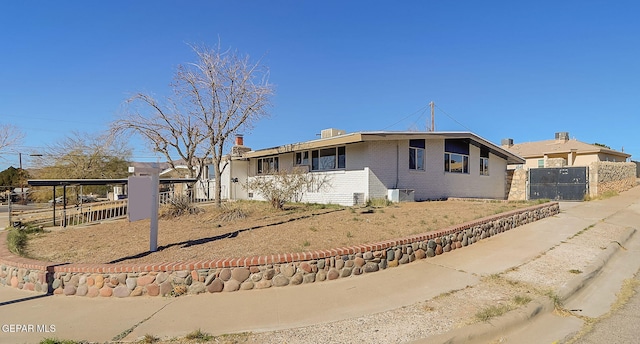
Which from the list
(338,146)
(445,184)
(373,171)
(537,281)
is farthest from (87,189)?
(537,281)

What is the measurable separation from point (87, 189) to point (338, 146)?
2546 cm

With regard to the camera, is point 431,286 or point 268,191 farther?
point 268,191

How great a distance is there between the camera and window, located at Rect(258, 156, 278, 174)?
19442 mm

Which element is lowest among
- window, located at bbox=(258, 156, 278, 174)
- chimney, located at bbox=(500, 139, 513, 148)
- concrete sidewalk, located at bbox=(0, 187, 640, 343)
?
concrete sidewalk, located at bbox=(0, 187, 640, 343)

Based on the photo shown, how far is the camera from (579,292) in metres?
5.03

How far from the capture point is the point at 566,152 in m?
27.5

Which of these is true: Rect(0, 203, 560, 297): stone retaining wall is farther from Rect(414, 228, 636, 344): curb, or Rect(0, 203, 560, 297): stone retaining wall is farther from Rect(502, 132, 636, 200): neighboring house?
Rect(502, 132, 636, 200): neighboring house

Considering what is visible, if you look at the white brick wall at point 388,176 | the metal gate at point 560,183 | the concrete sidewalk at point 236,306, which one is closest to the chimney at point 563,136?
the metal gate at point 560,183

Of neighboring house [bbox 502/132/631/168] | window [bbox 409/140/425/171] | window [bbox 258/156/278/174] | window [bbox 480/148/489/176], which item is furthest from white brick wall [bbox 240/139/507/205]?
neighboring house [bbox 502/132/631/168]

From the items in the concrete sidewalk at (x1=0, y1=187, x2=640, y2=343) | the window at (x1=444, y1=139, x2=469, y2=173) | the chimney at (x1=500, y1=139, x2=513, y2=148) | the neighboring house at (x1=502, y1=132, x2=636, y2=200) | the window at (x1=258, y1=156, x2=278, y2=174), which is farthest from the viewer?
the chimney at (x1=500, y1=139, x2=513, y2=148)

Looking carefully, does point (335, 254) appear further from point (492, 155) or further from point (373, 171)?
point (492, 155)

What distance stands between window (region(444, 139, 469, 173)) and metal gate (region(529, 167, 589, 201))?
5911mm

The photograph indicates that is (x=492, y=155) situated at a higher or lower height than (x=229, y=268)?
higher

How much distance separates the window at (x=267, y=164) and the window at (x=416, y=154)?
7535 mm
